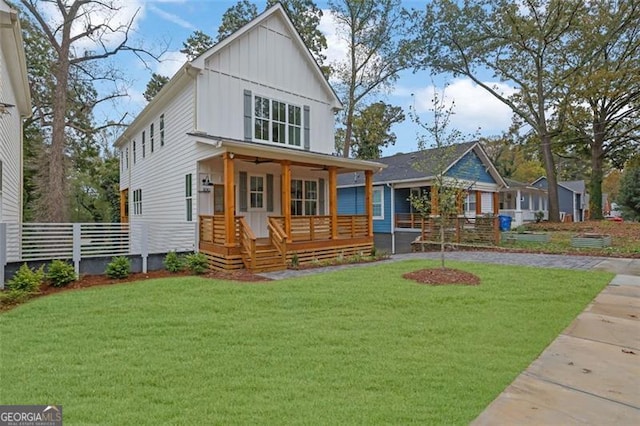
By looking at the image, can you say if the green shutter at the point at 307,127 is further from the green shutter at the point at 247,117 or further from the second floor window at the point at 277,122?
the green shutter at the point at 247,117

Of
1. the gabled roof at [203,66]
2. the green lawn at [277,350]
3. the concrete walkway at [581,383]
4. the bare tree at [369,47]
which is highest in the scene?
the bare tree at [369,47]

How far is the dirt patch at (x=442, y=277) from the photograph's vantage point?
7.86m

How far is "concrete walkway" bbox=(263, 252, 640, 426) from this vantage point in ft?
9.43

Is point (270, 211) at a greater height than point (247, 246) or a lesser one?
greater

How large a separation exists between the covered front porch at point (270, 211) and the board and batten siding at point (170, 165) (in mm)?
895

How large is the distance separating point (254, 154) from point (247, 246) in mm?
2560

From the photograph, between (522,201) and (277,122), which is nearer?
(277,122)

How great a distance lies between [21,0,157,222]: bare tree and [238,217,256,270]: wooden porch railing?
939 centimetres

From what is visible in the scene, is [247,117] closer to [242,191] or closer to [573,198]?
[242,191]

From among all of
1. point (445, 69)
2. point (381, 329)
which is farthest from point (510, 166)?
point (381, 329)

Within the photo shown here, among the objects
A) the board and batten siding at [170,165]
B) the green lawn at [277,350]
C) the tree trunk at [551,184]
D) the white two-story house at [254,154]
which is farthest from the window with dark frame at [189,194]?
the tree trunk at [551,184]

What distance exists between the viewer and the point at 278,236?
10703 millimetres

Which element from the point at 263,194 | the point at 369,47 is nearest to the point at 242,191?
the point at 263,194

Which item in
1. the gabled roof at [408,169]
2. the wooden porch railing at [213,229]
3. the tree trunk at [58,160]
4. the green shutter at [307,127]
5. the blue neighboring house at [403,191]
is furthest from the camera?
the blue neighboring house at [403,191]
